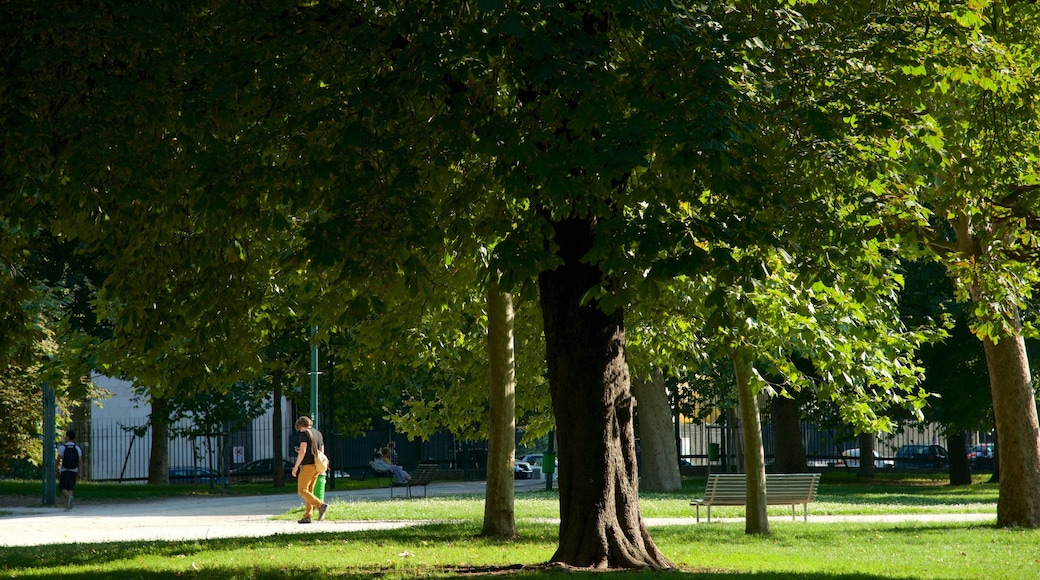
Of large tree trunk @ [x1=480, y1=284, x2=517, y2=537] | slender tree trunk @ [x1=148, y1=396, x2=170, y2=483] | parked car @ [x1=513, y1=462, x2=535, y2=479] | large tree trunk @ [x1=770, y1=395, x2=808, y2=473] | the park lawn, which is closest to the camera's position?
the park lawn

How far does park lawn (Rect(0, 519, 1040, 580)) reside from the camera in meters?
10.7

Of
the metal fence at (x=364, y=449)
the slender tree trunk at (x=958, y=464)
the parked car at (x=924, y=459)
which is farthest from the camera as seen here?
the parked car at (x=924, y=459)

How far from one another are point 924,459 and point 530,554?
37268 mm

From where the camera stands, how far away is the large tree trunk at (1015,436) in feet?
52.3

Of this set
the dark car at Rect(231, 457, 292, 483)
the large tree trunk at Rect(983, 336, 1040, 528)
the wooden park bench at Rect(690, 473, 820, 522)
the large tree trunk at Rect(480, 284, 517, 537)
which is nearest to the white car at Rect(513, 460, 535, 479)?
the dark car at Rect(231, 457, 292, 483)

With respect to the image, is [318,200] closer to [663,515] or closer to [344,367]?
[344,367]

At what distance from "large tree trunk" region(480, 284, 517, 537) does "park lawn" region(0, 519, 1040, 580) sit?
38cm

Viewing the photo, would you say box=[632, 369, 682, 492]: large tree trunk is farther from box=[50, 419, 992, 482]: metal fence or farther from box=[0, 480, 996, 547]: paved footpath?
box=[50, 419, 992, 482]: metal fence

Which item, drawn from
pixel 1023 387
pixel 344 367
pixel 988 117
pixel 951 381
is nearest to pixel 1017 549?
pixel 1023 387

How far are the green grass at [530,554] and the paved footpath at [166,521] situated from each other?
1.63m

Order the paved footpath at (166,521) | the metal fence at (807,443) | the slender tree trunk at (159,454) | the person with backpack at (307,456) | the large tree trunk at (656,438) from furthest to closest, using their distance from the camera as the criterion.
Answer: the metal fence at (807,443), the slender tree trunk at (159,454), the large tree trunk at (656,438), the person with backpack at (307,456), the paved footpath at (166,521)

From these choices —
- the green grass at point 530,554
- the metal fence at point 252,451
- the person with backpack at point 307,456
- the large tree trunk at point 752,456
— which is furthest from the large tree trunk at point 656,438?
the metal fence at point 252,451

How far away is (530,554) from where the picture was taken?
11953 mm

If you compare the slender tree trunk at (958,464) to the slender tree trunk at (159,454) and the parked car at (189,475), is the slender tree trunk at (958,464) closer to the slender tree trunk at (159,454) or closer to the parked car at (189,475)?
the slender tree trunk at (159,454)
